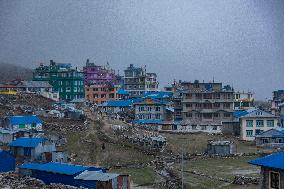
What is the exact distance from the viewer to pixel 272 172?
11.2m

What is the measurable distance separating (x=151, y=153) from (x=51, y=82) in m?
23.5

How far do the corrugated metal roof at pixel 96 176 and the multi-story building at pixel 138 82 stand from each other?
112 feet

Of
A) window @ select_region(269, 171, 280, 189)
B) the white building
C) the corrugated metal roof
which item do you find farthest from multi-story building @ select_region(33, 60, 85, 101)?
window @ select_region(269, 171, 280, 189)

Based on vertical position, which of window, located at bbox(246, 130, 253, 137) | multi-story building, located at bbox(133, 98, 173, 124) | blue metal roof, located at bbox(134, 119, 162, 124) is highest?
multi-story building, located at bbox(133, 98, 173, 124)

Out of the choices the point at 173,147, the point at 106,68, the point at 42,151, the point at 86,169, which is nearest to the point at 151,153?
the point at 173,147

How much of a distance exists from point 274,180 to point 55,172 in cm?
797

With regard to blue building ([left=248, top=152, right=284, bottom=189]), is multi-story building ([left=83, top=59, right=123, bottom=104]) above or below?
above

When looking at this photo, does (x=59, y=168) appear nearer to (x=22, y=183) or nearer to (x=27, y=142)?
(x=22, y=183)

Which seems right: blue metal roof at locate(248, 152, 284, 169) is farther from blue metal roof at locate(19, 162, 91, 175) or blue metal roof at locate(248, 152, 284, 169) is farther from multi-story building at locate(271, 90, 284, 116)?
multi-story building at locate(271, 90, 284, 116)

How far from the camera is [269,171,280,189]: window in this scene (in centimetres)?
1110

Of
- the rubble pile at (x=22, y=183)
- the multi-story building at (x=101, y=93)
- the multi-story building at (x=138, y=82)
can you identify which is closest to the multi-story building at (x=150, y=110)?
the multi-story building at (x=101, y=93)

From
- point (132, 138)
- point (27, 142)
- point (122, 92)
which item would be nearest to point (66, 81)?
point (122, 92)

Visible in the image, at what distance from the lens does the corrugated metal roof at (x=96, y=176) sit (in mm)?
14992

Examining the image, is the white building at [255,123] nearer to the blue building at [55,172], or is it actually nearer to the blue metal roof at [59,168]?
the blue building at [55,172]
